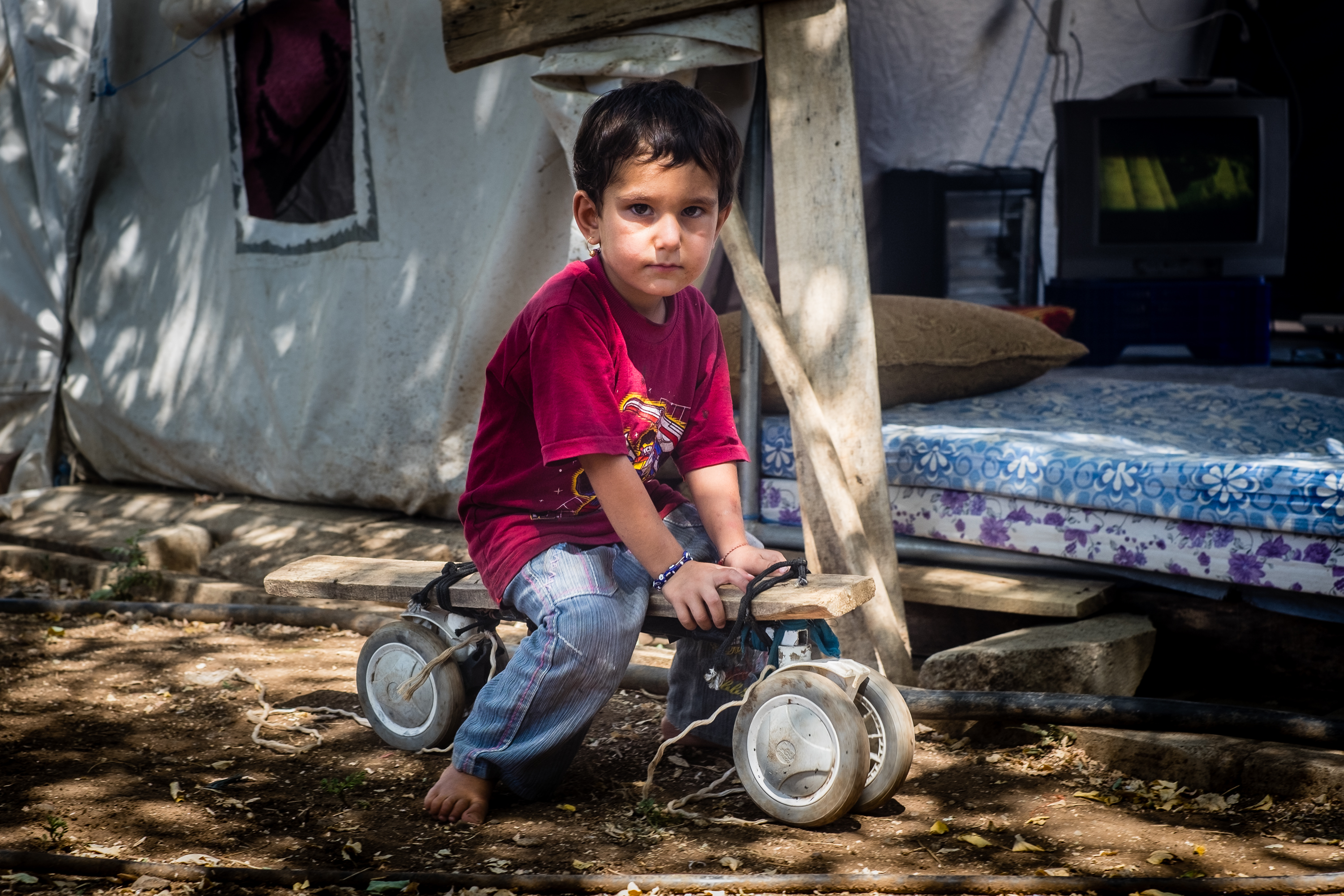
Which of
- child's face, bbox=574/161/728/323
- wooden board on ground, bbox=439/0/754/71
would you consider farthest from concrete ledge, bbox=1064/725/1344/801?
wooden board on ground, bbox=439/0/754/71

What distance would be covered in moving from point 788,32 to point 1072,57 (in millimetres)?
3983

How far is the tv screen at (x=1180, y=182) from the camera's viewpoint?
5.38 m

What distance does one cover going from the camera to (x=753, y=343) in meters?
3.14

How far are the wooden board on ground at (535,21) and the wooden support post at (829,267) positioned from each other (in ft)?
0.67

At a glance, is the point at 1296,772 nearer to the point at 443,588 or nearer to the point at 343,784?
the point at 443,588

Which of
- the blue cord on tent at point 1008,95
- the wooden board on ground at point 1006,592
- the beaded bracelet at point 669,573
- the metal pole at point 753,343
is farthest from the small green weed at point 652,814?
the blue cord on tent at point 1008,95

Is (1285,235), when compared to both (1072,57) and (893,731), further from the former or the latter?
(893,731)

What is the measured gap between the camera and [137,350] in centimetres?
484

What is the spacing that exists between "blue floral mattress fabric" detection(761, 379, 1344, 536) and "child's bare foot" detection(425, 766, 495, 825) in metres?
1.46

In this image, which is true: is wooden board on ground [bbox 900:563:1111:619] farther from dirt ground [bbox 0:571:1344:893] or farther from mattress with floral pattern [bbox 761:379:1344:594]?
dirt ground [bbox 0:571:1344:893]

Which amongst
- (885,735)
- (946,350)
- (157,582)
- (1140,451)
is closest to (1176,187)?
(946,350)

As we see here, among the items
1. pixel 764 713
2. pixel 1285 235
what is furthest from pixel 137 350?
pixel 1285 235

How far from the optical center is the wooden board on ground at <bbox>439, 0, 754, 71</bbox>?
104 inches

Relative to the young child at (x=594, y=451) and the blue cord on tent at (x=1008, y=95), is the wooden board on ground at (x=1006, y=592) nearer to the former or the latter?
the young child at (x=594, y=451)
